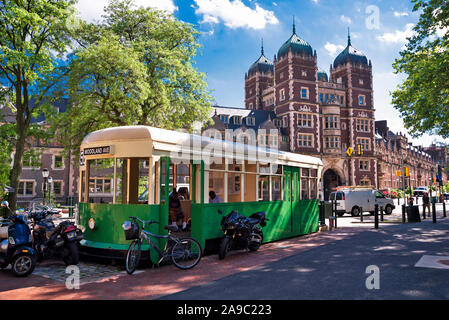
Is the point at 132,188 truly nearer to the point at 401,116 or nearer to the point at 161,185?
the point at 161,185

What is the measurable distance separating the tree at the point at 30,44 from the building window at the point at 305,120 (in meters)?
41.1

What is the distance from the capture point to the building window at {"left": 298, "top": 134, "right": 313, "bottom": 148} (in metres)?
54.0

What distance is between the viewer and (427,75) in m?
17.2

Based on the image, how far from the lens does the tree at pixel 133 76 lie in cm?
1641

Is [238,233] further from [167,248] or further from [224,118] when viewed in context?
[224,118]

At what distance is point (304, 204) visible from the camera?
1327cm

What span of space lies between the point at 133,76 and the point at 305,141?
4122 cm

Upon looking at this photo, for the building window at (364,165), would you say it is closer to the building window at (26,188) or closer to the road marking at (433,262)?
the building window at (26,188)

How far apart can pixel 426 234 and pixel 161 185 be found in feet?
36.2

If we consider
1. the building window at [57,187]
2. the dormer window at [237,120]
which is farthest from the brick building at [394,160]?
the building window at [57,187]

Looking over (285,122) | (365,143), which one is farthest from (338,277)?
(365,143)

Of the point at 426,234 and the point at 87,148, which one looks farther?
the point at 426,234

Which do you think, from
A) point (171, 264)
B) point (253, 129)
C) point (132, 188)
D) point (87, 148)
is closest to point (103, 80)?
point (87, 148)
